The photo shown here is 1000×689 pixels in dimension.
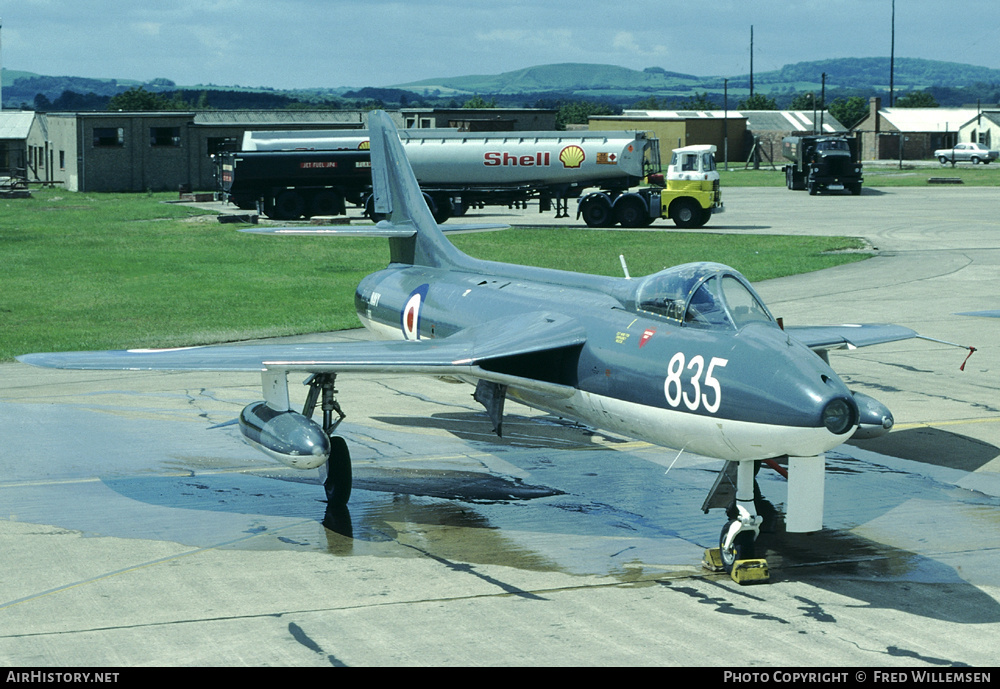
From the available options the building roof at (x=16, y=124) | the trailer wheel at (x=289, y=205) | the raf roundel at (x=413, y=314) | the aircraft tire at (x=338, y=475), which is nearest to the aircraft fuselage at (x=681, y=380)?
the raf roundel at (x=413, y=314)

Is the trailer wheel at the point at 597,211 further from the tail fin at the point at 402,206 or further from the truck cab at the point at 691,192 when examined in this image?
the tail fin at the point at 402,206

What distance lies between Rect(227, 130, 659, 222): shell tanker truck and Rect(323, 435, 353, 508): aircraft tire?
1686 inches

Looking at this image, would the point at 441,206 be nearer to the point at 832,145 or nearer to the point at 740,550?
the point at 832,145

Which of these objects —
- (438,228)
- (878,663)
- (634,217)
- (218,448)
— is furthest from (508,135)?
(878,663)

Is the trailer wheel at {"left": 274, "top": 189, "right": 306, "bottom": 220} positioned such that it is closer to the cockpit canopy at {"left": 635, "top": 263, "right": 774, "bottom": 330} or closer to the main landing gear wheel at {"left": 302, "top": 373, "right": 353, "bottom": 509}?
the main landing gear wheel at {"left": 302, "top": 373, "right": 353, "bottom": 509}

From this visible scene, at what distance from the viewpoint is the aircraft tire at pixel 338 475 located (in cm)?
1464

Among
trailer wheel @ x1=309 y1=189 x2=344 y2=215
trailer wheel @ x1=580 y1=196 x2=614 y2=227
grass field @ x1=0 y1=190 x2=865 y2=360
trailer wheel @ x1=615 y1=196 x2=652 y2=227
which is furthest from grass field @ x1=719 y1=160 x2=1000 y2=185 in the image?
grass field @ x1=0 y1=190 x2=865 y2=360

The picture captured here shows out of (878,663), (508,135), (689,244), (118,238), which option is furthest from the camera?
(508,135)

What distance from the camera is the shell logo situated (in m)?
56.8

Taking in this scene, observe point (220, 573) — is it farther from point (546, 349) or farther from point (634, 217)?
point (634, 217)

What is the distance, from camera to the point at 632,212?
55156 mm

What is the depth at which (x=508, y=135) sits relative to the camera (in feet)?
193

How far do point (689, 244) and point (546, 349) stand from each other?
111 feet

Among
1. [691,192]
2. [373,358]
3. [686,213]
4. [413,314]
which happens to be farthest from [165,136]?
[373,358]
